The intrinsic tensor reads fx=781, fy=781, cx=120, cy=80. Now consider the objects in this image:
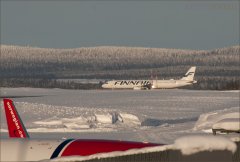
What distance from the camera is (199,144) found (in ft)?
37.7

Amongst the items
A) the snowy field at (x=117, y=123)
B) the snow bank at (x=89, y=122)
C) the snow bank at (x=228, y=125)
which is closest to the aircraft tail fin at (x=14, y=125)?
the snow bank at (x=228, y=125)

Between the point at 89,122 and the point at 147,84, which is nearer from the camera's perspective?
the point at 89,122

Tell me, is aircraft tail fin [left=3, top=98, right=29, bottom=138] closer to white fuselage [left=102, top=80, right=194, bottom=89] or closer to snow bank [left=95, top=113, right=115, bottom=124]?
snow bank [left=95, top=113, right=115, bottom=124]

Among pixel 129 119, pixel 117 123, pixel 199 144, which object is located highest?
pixel 199 144

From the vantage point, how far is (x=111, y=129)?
1909 inches

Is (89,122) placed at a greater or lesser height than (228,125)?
lesser

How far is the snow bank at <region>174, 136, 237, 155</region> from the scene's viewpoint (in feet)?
37.6

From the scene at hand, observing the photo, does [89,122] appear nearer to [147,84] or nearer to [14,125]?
[14,125]

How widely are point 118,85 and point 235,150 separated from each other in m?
153

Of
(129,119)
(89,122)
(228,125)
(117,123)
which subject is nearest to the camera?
(228,125)

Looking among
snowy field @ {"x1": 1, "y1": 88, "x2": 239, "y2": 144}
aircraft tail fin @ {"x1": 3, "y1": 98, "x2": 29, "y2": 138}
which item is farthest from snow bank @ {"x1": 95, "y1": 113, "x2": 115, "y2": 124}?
aircraft tail fin @ {"x1": 3, "y1": 98, "x2": 29, "y2": 138}

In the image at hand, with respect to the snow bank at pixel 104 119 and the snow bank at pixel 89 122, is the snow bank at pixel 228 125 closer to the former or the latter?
the snow bank at pixel 89 122

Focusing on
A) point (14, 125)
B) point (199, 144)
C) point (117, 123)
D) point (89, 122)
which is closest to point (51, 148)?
point (199, 144)

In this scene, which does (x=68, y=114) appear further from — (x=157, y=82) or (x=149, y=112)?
(x=157, y=82)
